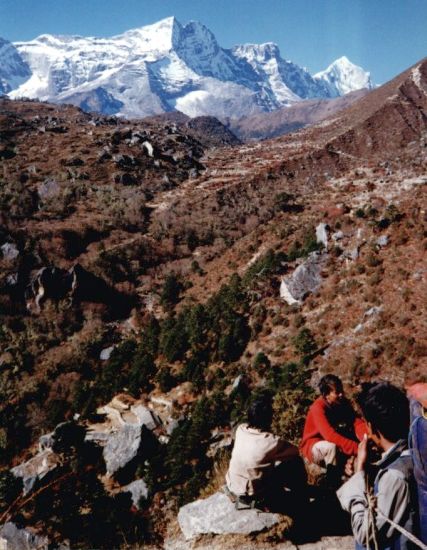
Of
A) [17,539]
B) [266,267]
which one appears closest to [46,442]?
[17,539]

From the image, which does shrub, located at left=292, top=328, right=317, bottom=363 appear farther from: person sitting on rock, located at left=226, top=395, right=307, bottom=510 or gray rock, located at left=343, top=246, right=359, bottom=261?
person sitting on rock, located at left=226, top=395, right=307, bottom=510

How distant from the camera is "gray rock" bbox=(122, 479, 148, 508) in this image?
1167 cm

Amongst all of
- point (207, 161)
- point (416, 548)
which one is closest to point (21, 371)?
point (416, 548)

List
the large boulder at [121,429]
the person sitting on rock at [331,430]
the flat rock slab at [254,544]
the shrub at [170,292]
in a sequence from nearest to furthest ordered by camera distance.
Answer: the flat rock slab at [254,544] → the person sitting on rock at [331,430] → the large boulder at [121,429] → the shrub at [170,292]

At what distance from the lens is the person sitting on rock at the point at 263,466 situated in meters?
5.26

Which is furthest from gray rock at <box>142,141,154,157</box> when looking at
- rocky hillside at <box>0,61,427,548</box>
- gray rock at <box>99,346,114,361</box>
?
gray rock at <box>99,346,114,361</box>

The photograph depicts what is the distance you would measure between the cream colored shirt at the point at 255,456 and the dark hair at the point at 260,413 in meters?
0.09

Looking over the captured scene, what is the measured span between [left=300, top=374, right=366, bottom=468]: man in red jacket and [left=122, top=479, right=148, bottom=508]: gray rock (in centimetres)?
739

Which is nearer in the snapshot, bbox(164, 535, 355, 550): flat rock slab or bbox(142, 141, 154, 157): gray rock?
bbox(164, 535, 355, 550): flat rock slab

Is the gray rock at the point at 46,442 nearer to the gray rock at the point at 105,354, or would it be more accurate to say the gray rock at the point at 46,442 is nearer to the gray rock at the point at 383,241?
the gray rock at the point at 105,354

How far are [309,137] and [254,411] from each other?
6375 cm

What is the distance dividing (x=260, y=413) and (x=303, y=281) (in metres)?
14.0

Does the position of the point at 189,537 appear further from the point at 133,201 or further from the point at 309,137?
the point at 309,137

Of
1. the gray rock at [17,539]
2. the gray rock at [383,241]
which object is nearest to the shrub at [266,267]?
the gray rock at [383,241]
